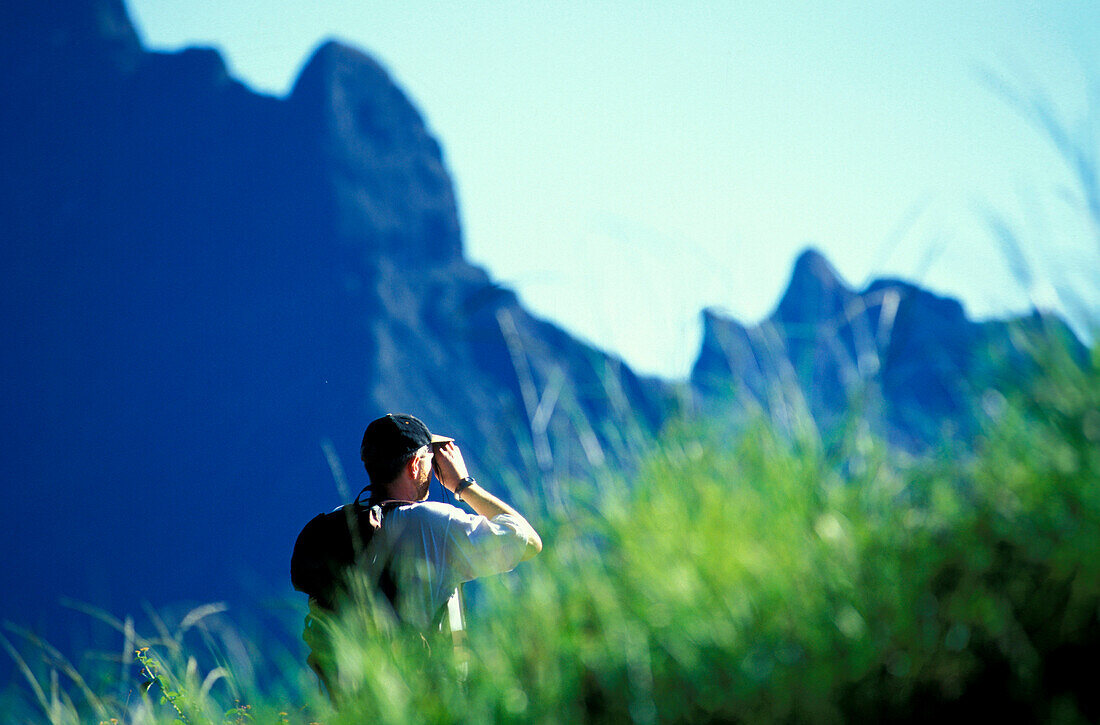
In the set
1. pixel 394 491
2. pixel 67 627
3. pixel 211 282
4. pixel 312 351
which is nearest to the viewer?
pixel 394 491

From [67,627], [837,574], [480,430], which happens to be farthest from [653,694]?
[67,627]

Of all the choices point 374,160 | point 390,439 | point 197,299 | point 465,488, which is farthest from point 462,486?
point 197,299

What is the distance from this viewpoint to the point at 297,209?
207ft

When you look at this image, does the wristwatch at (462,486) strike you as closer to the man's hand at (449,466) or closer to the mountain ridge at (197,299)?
the man's hand at (449,466)

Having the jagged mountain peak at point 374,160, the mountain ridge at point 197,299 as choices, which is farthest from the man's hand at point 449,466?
the jagged mountain peak at point 374,160

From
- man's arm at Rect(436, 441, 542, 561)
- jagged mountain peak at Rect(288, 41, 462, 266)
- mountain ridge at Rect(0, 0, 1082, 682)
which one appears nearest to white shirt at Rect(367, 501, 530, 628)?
man's arm at Rect(436, 441, 542, 561)

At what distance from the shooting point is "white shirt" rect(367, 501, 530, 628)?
1.98 meters

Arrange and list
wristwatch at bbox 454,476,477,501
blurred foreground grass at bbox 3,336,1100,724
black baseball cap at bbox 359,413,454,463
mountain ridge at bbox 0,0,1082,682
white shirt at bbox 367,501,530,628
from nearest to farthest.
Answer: blurred foreground grass at bbox 3,336,1100,724 → white shirt at bbox 367,501,530,628 → black baseball cap at bbox 359,413,454,463 → wristwatch at bbox 454,476,477,501 → mountain ridge at bbox 0,0,1082,682

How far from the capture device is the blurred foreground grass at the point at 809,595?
2.73 feet

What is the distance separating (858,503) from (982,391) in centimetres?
28

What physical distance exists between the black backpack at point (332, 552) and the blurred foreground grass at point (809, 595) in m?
0.73

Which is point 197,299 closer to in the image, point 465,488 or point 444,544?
point 465,488

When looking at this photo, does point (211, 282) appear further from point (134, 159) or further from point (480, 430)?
point (480, 430)

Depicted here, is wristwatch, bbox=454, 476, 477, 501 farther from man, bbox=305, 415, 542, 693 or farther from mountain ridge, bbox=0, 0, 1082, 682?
mountain ridge, bbox=0, 0, 1082, 682
